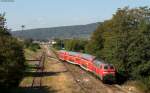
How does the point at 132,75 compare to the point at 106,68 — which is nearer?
the point at 106,68

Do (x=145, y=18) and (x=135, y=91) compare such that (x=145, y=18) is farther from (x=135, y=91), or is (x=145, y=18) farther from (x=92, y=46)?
(x=92, y=46)

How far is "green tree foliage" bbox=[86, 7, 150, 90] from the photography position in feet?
163

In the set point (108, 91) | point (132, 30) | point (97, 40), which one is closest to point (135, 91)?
point (108, 91)

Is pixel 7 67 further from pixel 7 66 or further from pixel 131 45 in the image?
pixel 131 45

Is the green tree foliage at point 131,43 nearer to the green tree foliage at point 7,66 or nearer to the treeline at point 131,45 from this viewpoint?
the treeline at point 131,45

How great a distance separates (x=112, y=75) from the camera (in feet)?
156

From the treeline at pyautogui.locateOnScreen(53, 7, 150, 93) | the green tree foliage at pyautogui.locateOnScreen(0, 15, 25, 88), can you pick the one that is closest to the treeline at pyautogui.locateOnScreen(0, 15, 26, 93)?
the green tree foliage at pyautogui.locateOnScreen(0, 15, 25, 88)

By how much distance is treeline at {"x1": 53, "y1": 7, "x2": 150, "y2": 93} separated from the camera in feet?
163

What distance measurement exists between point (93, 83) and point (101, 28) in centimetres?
3385

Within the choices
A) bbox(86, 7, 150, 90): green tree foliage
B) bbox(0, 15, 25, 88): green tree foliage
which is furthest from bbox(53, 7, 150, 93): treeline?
bbox(0, 15, 25, 88): green tree foliage

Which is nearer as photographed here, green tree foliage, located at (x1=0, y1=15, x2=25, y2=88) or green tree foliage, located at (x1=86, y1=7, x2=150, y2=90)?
green tree foliage, located at (x1=0, y1=15, x2=25, y2=88)

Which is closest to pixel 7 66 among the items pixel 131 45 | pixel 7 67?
pixel 7 67

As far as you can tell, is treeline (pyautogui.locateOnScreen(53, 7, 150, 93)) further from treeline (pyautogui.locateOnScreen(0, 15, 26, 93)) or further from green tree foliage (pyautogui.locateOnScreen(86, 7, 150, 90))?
treeline (pyautogui.locateOnScreen(0, 15, 26, 93))

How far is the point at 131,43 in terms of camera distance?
50.9 metres
